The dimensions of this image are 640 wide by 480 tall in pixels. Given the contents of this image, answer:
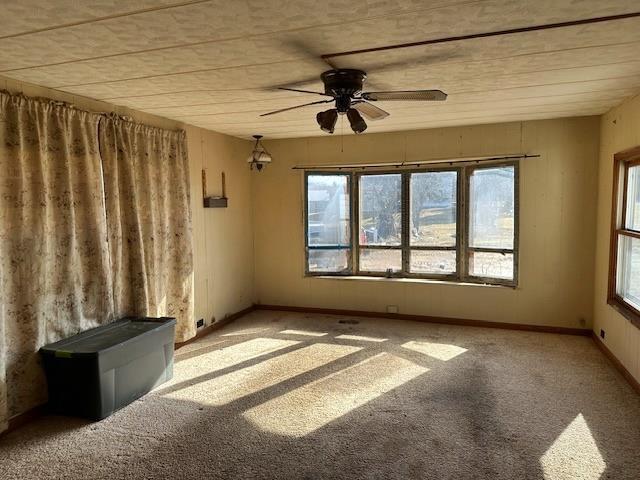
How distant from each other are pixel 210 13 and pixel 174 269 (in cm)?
285

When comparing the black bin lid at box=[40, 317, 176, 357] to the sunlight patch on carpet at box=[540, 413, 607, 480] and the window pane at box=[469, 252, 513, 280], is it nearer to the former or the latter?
the sunlight patch on carpet at box=[540, 413, 607, 480]

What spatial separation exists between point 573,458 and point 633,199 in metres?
2.34

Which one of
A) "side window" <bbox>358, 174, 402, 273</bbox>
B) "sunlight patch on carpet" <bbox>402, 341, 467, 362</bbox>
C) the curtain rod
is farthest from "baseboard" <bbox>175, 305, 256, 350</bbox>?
"sunlight patch on carpet" <bbox>402, 341, 467, 362</bbox>

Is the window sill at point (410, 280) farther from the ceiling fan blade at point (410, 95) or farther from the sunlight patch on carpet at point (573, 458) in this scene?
the ceiling fan blade at point (410, 95)

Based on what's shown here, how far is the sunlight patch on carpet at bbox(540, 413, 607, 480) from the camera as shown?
2289 millimetres

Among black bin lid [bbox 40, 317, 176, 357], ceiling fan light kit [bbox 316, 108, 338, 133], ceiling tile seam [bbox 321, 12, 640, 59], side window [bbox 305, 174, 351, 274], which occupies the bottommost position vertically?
black bin lid [bbox 40, 317, 176, 357]

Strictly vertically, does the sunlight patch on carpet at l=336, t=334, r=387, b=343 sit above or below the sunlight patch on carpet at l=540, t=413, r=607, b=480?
above

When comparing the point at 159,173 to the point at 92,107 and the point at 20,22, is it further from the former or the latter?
the point at 20,22

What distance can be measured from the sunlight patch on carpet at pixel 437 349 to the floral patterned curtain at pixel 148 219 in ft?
7.44

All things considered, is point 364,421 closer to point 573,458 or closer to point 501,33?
point 573,458

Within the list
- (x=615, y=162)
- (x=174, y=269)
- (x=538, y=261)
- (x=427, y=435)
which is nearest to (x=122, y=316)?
(x=174, y=269)

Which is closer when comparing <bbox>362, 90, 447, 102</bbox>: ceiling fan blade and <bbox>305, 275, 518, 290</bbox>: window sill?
<bbox>362, 90, 447, 102</bbox>: ceiling fan blade

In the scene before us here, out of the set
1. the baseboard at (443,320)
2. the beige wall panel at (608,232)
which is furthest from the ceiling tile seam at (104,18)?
the baseboard at (443,320)

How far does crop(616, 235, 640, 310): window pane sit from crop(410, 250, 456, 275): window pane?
68.1 inches
